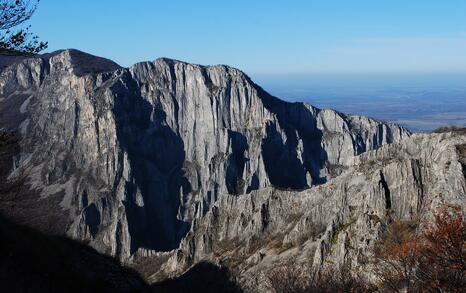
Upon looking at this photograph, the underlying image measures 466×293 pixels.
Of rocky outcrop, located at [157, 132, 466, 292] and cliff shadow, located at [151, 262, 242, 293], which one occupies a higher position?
rocky outcrop, located at [157, 132, 466, 292]

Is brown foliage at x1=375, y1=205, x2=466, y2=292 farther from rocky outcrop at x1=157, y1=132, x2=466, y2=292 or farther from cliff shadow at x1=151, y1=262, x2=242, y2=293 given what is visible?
cliff shadow at x1=151, y1=262, x2=242, y2=293

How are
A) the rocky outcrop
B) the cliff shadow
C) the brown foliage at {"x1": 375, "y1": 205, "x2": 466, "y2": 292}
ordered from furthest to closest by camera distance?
the cliff shadow < the rocky outcrop < the brown foliage at {"x1": 375, "y1": 205, "x2": 466, "y2": 292}

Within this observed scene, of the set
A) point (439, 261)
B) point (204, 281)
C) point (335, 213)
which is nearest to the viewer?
point (439, 261)

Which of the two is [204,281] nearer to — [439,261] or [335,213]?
[335,213]

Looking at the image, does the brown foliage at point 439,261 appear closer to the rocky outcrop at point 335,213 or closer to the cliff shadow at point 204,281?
the rocky outcrop at point 335,213

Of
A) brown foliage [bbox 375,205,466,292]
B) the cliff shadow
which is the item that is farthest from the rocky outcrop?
brown foliage [bbox 375,205,466,292]

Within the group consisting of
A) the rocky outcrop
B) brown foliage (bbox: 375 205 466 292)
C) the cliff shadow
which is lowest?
the cliff shadow

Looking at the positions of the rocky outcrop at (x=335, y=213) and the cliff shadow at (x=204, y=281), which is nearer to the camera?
the rocky outcrop at (x=335, y=213)

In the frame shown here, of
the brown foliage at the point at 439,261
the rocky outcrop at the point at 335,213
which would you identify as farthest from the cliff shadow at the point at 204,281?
the brown foliage at the point at 439,261

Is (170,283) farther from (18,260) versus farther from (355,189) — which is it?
(18,260)

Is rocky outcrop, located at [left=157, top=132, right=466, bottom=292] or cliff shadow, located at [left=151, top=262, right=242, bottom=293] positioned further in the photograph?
cliff shadow, located at [left=151, top=262, right=242, bottom=293]

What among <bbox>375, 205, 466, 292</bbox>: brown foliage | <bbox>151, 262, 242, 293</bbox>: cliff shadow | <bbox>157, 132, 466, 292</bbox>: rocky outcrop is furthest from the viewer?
<bbox>151, 262, 242, 293</bbox>: cliff shadow

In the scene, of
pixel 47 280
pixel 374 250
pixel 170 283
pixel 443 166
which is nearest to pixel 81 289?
pixel 47 280

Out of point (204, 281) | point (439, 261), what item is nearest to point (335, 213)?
point (204, 281)
